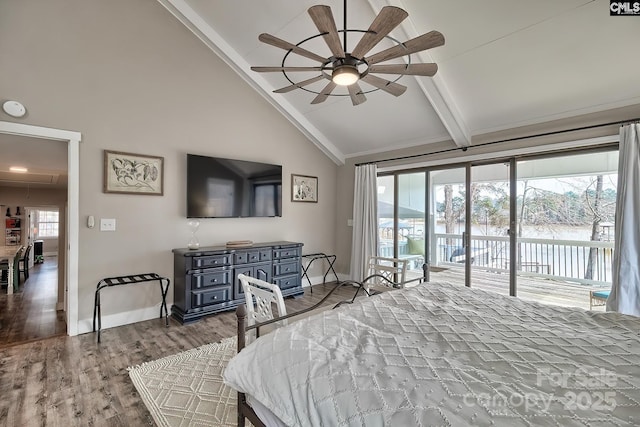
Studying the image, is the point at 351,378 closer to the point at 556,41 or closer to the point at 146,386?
the point at 146,386

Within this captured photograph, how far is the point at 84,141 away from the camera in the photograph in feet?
10.7

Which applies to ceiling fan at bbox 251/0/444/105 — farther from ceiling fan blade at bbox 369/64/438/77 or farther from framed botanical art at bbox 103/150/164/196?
framed botanical art at bbox 103/150/164/196

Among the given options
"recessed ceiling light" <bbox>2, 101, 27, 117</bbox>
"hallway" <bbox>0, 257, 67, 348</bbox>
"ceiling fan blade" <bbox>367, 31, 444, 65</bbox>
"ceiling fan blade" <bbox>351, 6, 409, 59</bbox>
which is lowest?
"hallway" <bbox>0, 257, 67, 348</bbox>

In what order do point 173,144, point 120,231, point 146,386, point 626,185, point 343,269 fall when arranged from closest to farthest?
1. point 146,386
2. point 626,185
3. point 120,231
4. point 173,144
5. point 343,269

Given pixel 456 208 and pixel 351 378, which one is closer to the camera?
pixel 351 378

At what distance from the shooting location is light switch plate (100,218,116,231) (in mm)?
3391

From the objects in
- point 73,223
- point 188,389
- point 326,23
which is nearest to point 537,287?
point 326,23

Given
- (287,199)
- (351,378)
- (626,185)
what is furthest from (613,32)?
(287,199)

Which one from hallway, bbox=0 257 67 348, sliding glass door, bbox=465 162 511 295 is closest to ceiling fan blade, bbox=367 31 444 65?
sliding glass door, bbox=465 162 511 295

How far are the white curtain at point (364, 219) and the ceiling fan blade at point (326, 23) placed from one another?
3415 mm

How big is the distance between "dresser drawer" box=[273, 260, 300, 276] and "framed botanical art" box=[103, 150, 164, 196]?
191 cm

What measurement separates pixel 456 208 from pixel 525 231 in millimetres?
940

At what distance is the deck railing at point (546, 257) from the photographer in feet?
11.7

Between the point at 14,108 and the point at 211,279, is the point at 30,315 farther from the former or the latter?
the point at 14,108
